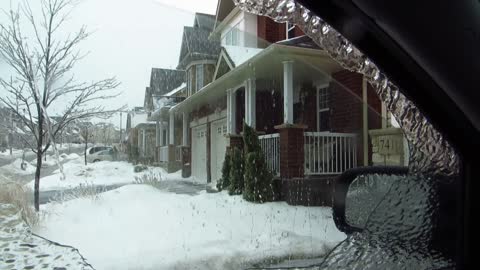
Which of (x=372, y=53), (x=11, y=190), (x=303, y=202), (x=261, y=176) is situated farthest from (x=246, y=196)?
(x=372, y=53)

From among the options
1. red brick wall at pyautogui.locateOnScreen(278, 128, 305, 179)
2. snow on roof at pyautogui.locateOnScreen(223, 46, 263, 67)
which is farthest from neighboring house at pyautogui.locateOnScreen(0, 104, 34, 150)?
red brick wall at pyautogui.locateOnScreen(278, 128, 305, 179)

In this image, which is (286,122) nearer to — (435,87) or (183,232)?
(183,232)

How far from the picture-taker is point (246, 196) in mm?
1727

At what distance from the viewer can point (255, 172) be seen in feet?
5.62

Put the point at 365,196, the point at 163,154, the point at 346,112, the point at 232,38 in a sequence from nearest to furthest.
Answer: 1. the point at 365,196
2. the point at 163,154
3. the point at 232,38
4. the point at 346,112

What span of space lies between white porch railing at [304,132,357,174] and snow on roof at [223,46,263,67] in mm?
429

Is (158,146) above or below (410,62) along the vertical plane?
below

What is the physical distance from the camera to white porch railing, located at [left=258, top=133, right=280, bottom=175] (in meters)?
1.74

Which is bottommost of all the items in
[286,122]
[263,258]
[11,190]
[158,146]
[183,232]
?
[263,258]

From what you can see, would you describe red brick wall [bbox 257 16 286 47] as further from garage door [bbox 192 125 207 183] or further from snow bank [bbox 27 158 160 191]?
snow bank [bbox 27 158 160 191]

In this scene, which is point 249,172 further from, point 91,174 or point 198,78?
point 91,174

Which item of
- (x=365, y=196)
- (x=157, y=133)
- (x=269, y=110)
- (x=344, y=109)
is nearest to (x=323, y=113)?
(x=344, y=109)

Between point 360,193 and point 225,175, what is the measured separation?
0.74 m

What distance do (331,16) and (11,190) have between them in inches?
41.1
